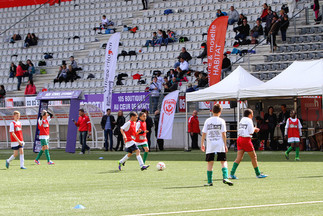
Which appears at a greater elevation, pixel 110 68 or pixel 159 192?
pixel 110 68

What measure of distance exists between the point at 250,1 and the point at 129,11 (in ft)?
32.4

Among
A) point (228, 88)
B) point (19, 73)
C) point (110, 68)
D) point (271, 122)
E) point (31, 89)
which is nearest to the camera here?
point (228, 88)

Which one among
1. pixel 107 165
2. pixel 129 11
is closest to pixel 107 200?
pixel 107 165

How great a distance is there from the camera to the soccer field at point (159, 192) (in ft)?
32.9

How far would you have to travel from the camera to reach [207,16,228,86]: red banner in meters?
29.1

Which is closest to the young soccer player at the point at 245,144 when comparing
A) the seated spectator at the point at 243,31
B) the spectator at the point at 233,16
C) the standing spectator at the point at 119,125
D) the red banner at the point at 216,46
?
the red banner at the point at 216,46

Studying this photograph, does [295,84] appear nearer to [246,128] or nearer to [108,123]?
[108,123]

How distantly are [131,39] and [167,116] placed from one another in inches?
468

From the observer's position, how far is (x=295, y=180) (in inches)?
566

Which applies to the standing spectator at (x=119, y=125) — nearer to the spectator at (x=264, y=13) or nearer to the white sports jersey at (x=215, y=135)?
the spectator at (x=264, y=13)

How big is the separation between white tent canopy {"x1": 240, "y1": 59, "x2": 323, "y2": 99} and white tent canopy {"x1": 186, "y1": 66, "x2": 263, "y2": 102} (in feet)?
1.77

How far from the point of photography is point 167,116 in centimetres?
3050

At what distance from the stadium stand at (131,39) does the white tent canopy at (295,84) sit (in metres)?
4.79

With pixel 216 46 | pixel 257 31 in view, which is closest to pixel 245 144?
pixel 216 46
